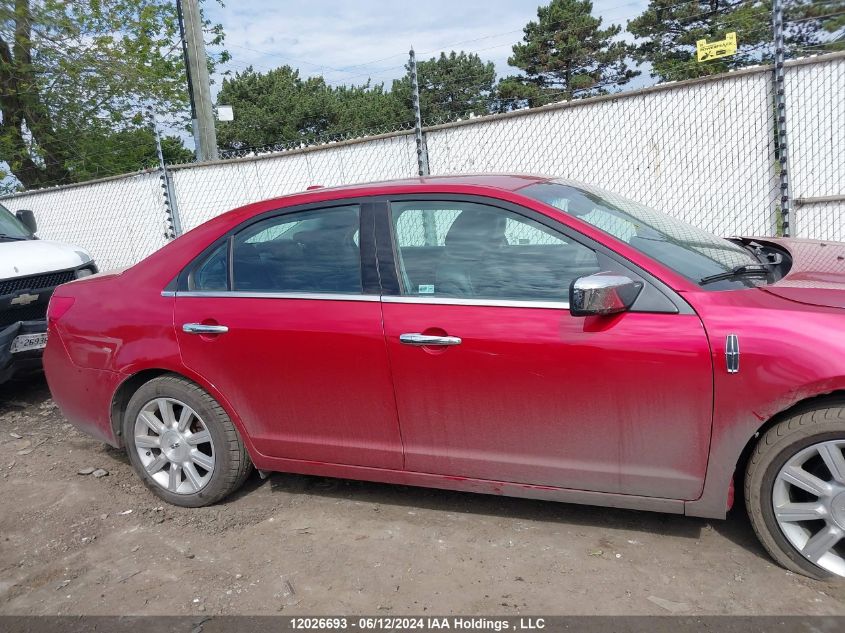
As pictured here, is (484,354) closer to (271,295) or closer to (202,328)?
(271,295)

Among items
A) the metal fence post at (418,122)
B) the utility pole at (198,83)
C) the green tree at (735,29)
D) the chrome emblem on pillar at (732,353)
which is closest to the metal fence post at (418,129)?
the metal fence post at (418,122)

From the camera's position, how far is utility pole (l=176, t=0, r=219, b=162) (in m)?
10.5

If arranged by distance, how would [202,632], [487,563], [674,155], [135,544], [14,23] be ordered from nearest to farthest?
[202,632], [487,563], [135,544], [674,155], [14,23]

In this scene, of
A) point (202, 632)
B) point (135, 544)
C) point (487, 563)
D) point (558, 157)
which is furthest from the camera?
point (558, 157)

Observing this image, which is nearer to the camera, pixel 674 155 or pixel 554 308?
pixel 554 308

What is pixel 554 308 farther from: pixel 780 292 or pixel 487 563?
pixel 487 563

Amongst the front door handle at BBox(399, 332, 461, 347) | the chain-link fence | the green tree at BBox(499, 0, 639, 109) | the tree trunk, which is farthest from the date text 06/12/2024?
the green tree at BBox(499, 0, 639, 109)

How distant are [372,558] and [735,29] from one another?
11879 mm

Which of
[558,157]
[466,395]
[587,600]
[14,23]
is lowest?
[587,600]

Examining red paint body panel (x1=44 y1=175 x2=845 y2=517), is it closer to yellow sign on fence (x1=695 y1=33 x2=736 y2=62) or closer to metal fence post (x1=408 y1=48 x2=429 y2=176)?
yellow sign on fence (x1=695 y1=33 x2=736 y2=62)

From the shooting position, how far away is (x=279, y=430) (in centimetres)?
357

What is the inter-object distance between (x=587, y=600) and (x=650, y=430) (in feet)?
2.43

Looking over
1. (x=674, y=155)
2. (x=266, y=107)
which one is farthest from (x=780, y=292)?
(x=266, y=107)

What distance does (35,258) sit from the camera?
6316 millimetres
